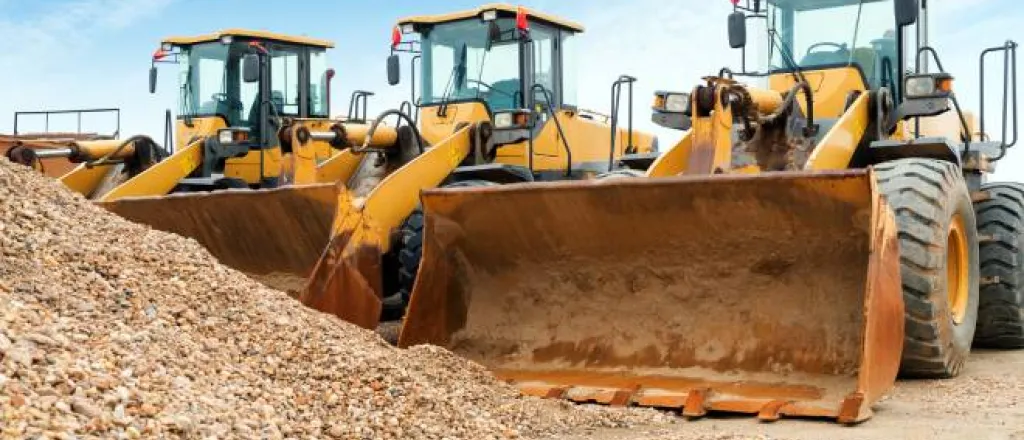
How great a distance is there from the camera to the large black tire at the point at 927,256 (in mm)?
6371

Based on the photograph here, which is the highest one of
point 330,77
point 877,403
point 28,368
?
point 330,77

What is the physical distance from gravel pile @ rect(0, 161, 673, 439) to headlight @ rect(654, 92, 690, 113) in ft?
8.28

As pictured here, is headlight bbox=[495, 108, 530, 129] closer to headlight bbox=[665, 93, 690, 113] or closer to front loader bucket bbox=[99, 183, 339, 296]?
headlight bbox=[665, 93, 690, 113]

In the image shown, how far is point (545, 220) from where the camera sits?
22.2 ft

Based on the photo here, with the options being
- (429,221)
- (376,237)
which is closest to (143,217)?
→ (376,237)

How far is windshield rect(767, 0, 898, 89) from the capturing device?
339 inches

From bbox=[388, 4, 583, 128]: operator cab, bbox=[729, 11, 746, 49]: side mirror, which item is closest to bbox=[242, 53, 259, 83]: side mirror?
bbox=[388, 4, 583, 128]: operator cab

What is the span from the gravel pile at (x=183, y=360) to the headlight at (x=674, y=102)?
2.52 meters

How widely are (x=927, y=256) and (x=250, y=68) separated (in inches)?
323

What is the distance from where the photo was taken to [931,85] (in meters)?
8.20

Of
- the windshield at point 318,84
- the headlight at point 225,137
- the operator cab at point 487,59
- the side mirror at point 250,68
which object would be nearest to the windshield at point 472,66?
the operator cab at point 487,59

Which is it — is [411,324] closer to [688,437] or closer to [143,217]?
[688,437]

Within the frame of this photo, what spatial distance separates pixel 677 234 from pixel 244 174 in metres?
8.10

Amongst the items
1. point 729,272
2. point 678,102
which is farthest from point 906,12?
point 729,272
